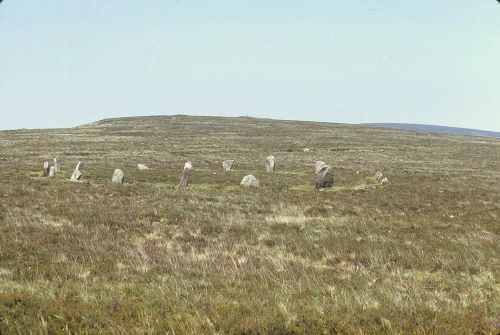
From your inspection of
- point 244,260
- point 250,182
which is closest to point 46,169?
point 250,182

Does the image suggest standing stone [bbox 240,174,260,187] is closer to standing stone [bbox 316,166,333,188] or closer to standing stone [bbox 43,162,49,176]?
standing stone [bbox 316,166,333,188]

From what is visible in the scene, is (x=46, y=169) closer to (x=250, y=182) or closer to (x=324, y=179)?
(x=250, y=182)

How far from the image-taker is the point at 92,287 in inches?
375

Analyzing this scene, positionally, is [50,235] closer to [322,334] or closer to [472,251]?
[322,334]

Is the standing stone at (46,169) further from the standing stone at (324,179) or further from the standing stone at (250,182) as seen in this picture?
the standing stone at (324,179)

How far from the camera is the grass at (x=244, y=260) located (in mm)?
7246

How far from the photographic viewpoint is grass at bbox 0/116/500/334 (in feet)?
23.8

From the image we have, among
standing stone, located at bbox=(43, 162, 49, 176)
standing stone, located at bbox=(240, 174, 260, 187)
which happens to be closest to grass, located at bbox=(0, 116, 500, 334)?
standing stone, located at bbox=(240, 174, 260, 187)

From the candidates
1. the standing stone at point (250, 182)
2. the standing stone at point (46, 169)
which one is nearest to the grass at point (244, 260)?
the standing stone at point (250, 182)

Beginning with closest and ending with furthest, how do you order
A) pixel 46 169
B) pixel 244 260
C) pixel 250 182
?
pixel 244 260, pixel 250 182, pixel 46 169

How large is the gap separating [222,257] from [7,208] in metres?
12.1

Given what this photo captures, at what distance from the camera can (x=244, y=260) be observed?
13320 mm

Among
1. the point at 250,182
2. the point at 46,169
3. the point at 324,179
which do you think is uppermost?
the point at 324,179

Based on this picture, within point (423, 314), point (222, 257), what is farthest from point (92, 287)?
point (423, 314)
